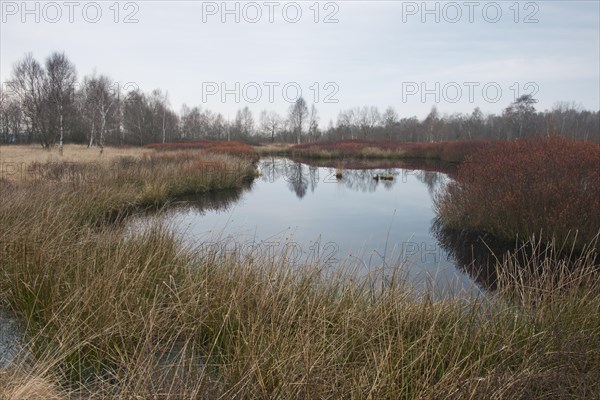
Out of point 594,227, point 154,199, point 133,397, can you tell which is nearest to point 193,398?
point 133,397

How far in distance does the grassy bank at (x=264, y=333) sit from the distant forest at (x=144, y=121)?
Result: 9466mm

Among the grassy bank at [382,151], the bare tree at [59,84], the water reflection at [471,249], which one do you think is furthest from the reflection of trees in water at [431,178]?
the bare tree at [59,84]

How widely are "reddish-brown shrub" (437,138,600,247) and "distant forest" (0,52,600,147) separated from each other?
9.23ft

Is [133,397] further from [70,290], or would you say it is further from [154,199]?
[154,199]

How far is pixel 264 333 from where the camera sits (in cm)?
266

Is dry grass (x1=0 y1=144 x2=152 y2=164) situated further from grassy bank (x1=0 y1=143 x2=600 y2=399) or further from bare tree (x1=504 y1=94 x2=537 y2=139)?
bare tree (x1=504 y1=94 x2=537 y2=139)

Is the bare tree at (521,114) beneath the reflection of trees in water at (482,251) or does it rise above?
above

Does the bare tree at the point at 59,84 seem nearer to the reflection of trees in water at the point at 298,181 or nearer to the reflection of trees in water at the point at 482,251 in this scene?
the reflection of trees in water at the point at 298,181

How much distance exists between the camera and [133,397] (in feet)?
6.12

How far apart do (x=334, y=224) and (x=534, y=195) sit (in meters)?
4.23

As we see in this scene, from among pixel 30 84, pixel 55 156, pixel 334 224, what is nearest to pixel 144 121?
pixel 30 84

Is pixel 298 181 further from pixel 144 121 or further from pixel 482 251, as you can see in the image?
pixel 144 121

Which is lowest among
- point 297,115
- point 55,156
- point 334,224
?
point 334,224

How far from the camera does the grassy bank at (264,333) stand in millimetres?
2068
